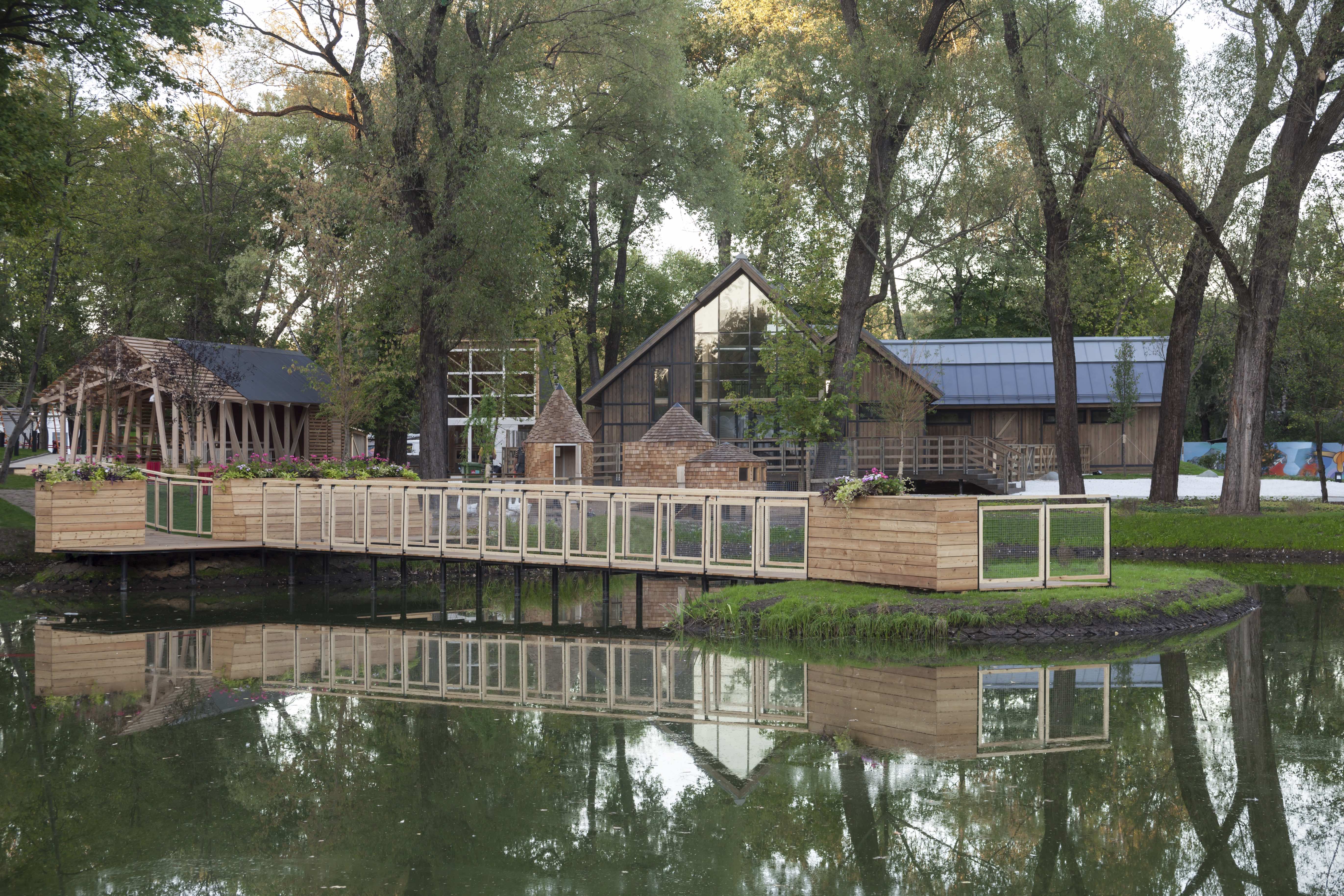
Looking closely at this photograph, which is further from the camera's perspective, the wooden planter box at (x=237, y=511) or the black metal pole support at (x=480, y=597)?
the wooden planter box at (x=237, y=511)

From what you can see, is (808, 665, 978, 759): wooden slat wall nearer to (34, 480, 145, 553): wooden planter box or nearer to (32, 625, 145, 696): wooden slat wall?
(32, 625, 145, 696): wooden slat wall

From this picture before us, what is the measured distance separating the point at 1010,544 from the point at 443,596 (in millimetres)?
8217

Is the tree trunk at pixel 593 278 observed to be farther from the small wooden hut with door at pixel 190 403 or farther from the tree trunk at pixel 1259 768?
the tree trunk at pixel 1259 768

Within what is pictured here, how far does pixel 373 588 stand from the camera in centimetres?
1809

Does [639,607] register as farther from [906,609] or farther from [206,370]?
[206,370]

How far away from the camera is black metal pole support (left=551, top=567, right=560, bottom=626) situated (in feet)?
50.7

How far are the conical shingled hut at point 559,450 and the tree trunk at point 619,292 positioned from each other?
8.90 meters

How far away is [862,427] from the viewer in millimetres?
33094

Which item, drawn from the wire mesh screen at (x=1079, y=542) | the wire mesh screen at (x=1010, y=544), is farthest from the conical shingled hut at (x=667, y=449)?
the wire mesh screen at (x=1010, y=544)

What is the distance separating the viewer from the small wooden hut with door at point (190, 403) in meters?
29.2

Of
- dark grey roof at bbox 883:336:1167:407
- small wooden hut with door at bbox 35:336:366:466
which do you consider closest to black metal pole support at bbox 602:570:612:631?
small wooden hut with door at bbox 35:336:366:466

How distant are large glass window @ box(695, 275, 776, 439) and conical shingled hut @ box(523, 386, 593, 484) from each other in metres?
5.14

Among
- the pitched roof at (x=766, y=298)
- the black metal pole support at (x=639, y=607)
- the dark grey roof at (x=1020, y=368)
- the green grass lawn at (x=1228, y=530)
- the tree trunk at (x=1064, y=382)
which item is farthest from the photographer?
the dark grey roof at (x=1020, y=368)

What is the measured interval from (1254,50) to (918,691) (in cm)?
1554
